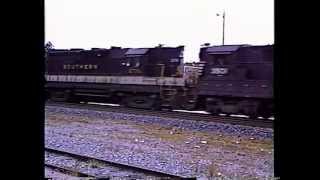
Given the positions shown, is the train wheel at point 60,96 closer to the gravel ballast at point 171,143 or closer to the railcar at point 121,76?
the railcar at point 121,76

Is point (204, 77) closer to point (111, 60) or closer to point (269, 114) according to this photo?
point (269, 114)

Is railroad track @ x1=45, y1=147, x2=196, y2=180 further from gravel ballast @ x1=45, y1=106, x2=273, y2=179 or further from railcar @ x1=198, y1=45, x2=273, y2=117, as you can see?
railcar @ x1=198, y1=45, x2=273, y2=117

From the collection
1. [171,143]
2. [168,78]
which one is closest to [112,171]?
[171,143]

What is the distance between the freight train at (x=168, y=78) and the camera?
18812 mm

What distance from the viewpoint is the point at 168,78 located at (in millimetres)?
22422

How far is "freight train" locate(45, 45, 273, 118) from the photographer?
1881 centimetres

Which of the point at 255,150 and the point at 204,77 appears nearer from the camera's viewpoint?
the point at 255,150

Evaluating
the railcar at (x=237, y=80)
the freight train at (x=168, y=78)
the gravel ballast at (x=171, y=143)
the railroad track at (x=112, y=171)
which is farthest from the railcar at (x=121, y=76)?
the railroad track at (x=112, y=171)
